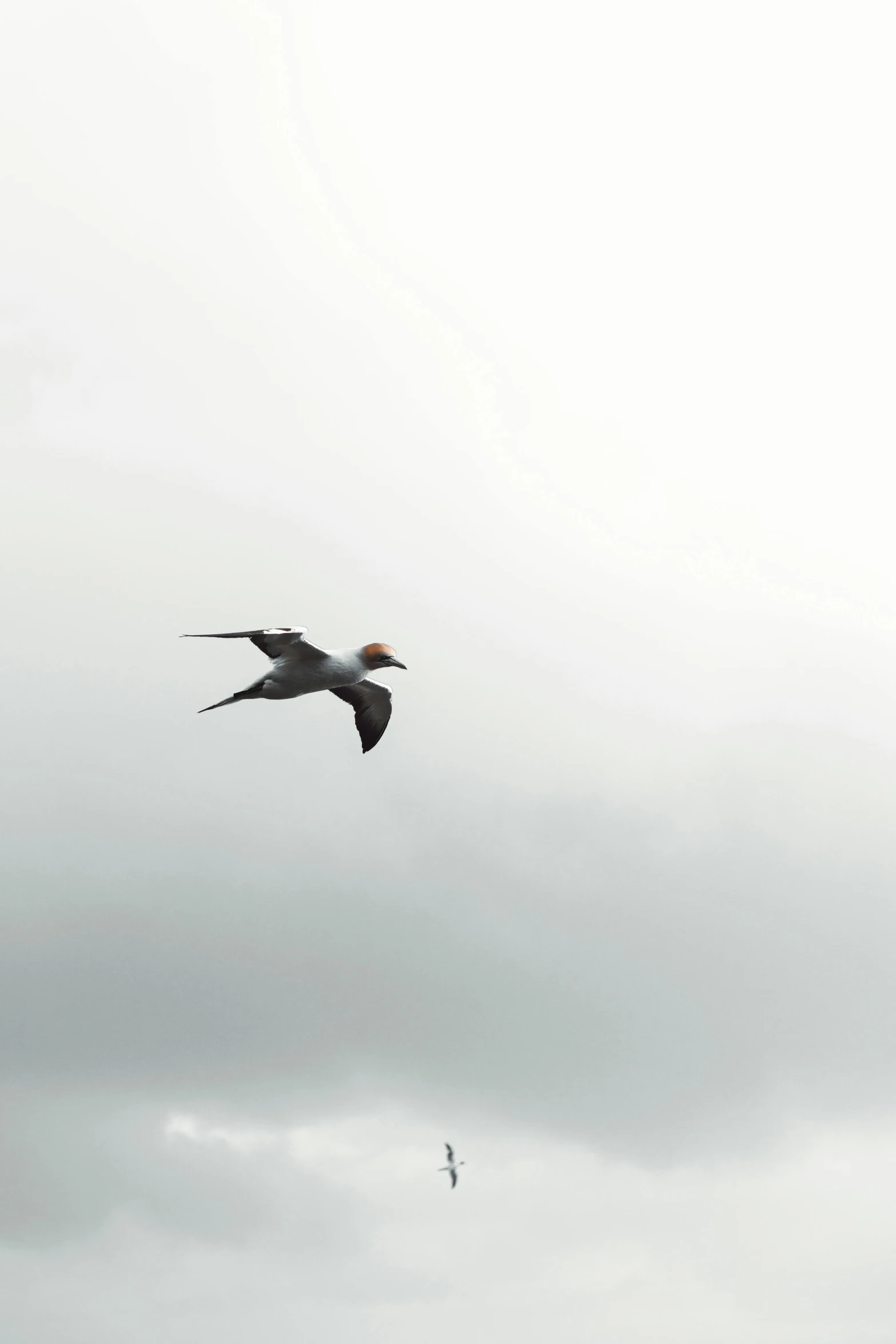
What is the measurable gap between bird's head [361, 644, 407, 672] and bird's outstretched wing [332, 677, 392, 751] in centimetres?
756

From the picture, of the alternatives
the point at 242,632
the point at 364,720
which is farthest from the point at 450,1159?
the point at 242,632

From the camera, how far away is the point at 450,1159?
579 ft

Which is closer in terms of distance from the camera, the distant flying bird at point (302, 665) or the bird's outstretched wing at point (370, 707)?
the distant flying bird at point (302, 665)

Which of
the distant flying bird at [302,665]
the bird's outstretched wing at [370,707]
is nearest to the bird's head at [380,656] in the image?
the distant flying bird at [302,665]

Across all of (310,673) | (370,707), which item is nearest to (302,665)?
(310,673)

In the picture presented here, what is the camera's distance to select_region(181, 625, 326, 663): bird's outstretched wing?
66625 millimetres

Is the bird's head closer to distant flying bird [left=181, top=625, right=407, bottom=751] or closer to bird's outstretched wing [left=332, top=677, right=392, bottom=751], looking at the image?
distant flying bird [left=181, top=625, right=407, bottom=751]

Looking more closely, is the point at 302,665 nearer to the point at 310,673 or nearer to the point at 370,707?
the point at 310,673

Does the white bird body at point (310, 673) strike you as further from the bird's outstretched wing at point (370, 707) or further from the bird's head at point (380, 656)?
the bird's outstretched wing at point (370, 707)

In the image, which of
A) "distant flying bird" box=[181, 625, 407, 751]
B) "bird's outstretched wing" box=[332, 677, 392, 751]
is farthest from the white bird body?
"bird's outstretched wing" box=[332, 677, 392, 751]

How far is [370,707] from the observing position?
258 feet

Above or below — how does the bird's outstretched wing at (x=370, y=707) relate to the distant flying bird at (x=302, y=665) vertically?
above

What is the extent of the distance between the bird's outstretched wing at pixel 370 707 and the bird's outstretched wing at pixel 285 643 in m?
8.74

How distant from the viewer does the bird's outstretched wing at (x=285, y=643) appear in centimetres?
6662
